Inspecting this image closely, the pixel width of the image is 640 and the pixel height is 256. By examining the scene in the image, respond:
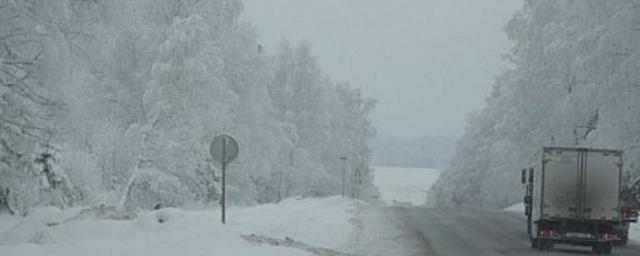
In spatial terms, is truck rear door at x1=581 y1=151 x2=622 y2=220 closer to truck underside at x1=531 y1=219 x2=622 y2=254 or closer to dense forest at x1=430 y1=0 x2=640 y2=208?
truck underside at x1=531 y1=219 x2=622 y2=254

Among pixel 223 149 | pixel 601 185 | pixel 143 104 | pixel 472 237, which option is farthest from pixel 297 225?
pixel 143 104

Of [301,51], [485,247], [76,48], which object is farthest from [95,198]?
[301,51]

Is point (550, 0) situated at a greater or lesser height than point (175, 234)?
greater

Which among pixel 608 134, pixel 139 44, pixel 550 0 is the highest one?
pixel 550 0

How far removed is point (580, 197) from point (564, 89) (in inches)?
775

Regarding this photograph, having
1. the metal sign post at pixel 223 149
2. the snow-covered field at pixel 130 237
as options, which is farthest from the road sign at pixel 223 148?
the snow-covered field at pixel 130 237

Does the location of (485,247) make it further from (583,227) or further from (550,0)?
(550,0)

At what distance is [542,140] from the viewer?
151 ft

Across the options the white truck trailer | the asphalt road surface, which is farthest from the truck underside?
the asphalt road surface

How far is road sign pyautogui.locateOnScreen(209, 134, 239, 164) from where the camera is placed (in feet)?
62.2

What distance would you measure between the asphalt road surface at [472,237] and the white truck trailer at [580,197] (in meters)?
0.54

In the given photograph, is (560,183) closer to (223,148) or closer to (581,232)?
(581,232)

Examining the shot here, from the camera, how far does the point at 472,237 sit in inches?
1117

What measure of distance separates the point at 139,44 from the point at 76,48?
20.7 meters
